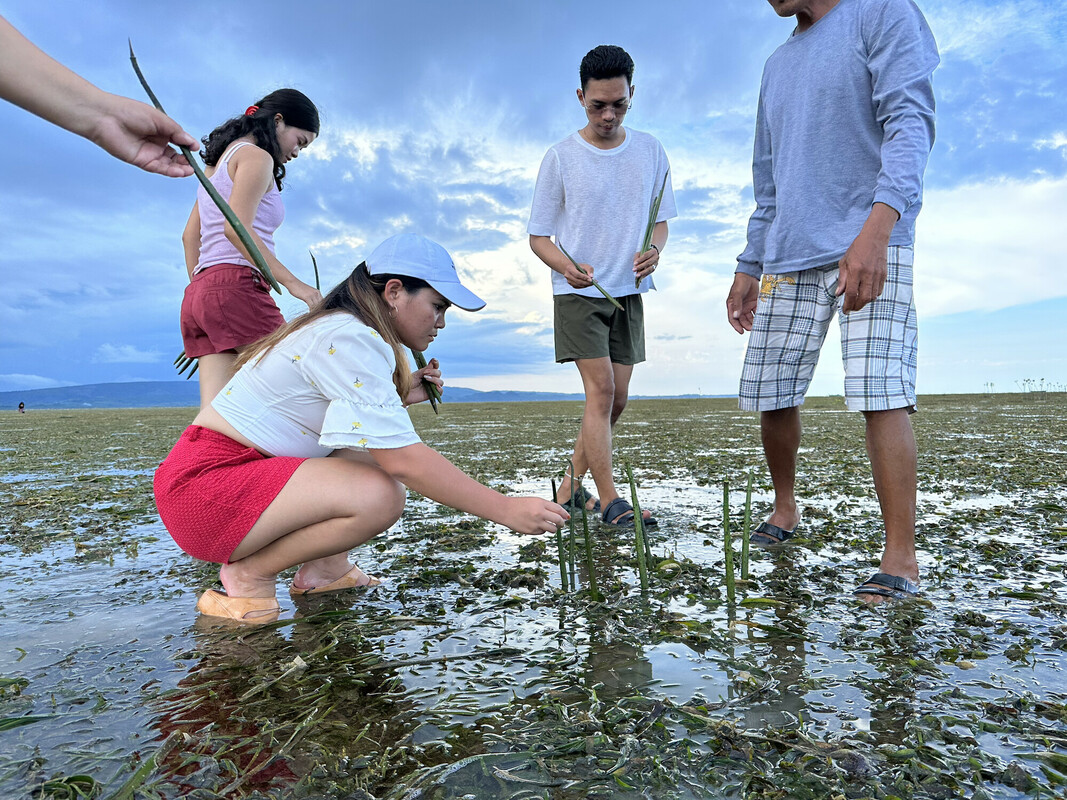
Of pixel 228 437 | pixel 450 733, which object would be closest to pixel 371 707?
pixel 450 733

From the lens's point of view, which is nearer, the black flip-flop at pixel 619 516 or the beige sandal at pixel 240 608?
the beige sandal at pixel 240 608

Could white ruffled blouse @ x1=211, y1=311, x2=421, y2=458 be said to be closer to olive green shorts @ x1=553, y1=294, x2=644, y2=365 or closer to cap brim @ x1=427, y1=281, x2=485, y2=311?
cap brim @ x1=427, y1=281, x2=485, y2=311

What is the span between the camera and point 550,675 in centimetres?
210

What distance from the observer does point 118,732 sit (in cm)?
180

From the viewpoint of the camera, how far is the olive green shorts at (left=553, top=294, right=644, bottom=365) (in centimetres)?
461

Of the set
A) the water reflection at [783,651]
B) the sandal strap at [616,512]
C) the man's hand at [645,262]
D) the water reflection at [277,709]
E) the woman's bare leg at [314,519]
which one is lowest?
the water reflection at [277,709]

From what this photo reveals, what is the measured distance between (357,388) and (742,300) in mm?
2509

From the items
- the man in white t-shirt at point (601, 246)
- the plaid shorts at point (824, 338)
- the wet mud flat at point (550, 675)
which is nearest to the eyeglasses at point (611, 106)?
the man in white t-shirt at point (601, 246)

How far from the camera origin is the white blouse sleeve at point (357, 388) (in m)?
2.43

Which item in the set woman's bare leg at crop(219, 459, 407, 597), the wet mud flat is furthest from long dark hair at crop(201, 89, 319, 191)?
the wet mud flat

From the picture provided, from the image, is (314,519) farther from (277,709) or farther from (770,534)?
(770,534)

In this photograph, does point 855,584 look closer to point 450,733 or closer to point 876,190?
point 876,190

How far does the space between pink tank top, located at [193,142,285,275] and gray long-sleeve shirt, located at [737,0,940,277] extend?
8.80 feet

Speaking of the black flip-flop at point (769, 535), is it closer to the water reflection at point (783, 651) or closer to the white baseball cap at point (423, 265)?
the water reflection at point (783, 651)
